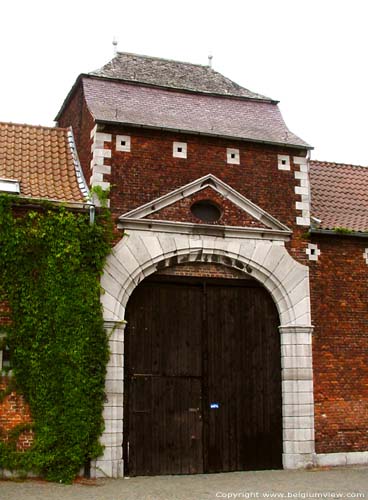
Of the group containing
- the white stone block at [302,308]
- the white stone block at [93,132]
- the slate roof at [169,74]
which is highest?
the slate roof at [169,74]

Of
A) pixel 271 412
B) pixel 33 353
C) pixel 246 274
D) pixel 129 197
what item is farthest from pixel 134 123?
pixel 271 412

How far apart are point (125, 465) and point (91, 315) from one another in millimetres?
2661

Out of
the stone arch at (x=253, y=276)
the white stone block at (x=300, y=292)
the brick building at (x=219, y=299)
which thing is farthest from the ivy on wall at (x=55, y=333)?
the white stone block at (x=300, y=292)

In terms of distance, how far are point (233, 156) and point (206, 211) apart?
130 centimetres

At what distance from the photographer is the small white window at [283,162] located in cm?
1359

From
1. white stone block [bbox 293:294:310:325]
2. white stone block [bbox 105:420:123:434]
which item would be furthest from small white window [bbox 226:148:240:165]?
white stone block [bbox 105:420:123:434]

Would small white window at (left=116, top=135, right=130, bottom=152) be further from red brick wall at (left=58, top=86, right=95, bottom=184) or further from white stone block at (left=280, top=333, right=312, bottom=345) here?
white stone block at (left=280, top=333, right=312, bottom=345)

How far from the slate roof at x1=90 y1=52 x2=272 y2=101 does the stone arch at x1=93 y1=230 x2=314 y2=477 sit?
4062 millimetres

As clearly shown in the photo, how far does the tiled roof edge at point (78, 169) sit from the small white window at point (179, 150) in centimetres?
183

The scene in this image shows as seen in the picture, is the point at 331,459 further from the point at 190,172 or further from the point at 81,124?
the point at 81,124

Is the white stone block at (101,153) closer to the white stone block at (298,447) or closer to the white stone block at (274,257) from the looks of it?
the white stone block at (274,257)

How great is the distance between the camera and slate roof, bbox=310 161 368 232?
46.8 feet

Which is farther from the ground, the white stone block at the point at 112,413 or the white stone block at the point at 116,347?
the white stone block at the point at 116,347

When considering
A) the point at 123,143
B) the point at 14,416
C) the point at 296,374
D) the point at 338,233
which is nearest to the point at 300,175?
the point at 338,233
